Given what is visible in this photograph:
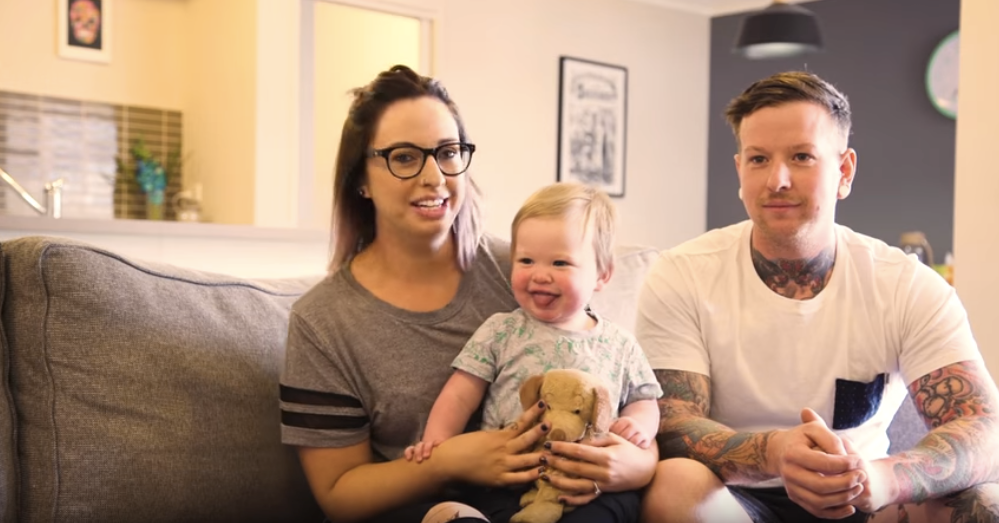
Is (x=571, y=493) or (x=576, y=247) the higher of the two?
(x=576, y=247)

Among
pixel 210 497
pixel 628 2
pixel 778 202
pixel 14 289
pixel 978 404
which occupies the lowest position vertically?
pixel 210 497

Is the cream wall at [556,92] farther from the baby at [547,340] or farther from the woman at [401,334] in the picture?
the baby at [547,340]

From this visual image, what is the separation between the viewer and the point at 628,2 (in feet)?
23.9

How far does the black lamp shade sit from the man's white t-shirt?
3140mm

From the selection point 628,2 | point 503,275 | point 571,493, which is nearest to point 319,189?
point 628,2

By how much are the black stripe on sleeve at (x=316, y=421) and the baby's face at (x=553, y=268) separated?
0.36m

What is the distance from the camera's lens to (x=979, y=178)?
10.9 ft

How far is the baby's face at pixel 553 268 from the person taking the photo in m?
1.69

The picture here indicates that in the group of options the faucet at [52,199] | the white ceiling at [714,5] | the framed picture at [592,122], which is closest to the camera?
the faucet at [52,199]

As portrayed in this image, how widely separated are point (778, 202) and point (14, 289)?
1.31 metres

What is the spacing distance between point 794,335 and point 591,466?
55cm

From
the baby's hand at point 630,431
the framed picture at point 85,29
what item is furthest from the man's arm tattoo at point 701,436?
the framed picture at point 85,29

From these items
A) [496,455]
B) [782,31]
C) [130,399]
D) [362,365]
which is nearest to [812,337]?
[496,455]

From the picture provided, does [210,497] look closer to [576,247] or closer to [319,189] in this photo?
[576,247]
